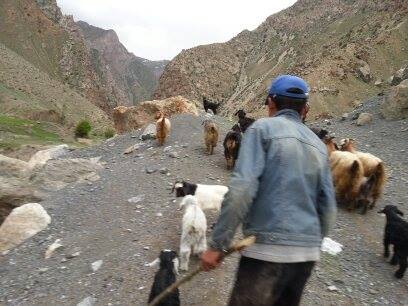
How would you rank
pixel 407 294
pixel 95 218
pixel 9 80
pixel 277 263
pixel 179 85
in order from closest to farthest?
pixel 277 263 → pixel 407 294 → pixel 95 218 → pixel 9 80 → pixel 179 85

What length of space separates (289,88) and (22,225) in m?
6.71

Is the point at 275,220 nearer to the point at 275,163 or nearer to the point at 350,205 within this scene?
the point at 275,163

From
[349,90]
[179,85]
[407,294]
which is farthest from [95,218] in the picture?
[179,85]

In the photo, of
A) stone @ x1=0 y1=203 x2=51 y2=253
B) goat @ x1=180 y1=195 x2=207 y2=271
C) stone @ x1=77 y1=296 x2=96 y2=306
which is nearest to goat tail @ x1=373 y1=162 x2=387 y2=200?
goat @ x1=180 y1=195 x2=207 y2=271

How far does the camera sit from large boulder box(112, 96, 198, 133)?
19.8 meters

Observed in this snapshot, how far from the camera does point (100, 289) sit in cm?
644

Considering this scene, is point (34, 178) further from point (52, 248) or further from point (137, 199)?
point (52, 248)

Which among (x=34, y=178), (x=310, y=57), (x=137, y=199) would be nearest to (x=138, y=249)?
(x=137, y=199)

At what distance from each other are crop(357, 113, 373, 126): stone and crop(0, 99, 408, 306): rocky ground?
4557mm

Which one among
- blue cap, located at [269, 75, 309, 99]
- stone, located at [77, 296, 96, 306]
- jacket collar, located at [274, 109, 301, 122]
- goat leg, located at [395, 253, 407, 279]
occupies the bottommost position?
stone, located at [77, 296, 96, 306]

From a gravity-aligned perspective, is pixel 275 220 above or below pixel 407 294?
above

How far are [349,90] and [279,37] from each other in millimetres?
62591

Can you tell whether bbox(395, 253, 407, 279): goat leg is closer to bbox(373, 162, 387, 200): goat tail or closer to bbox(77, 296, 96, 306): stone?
bbox(373, 162, 387, 200): goat tail

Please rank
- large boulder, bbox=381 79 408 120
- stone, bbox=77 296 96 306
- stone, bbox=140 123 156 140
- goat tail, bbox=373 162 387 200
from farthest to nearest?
large boulder, bbox=381 79 408 120 < stone, bbox=140 123 156 140 < goat tail, bbox=373 162 387 200 < stone, bbox=77 296 96 306
